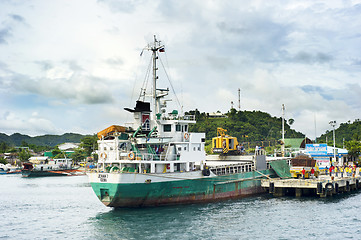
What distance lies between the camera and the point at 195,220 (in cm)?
2991

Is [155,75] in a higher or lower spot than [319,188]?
higher

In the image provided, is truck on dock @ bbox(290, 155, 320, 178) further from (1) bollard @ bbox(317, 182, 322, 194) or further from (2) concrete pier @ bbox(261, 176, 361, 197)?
(1) bollard @ bbox(317, 182, 322, 194)

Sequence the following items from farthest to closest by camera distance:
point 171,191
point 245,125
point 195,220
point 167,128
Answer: point 245,125, point 167,128, point 171,191, point 195,220

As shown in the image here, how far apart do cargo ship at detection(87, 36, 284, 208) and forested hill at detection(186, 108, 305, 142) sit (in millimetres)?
83509

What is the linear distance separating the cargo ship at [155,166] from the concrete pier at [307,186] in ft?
14.3

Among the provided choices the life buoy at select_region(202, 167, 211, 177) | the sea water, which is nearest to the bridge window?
the life buoy at select_region(202, 167, 211, 177)

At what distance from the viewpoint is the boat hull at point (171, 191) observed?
105 feet

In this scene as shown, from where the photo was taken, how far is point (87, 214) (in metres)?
33.5

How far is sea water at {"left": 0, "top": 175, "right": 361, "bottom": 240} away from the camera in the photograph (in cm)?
2608

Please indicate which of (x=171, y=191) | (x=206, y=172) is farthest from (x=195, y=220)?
(x=206, y=172)

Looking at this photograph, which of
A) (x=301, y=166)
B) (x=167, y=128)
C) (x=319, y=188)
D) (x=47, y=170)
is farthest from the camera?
(x=47, y=170)

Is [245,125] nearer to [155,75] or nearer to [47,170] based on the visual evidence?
[47,170]

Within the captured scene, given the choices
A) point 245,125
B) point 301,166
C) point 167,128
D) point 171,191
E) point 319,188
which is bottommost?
point 319,188

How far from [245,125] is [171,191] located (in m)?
101
